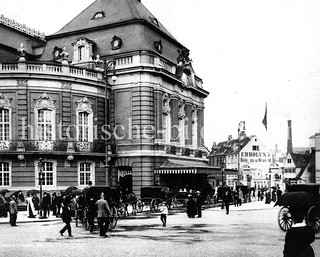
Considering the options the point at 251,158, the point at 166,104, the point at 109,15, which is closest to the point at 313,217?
the point at 166,104

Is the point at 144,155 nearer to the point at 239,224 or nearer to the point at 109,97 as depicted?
the point at 109,97

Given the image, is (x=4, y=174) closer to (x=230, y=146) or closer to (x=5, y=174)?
(x=5, y=174)

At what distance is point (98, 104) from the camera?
3688 cm

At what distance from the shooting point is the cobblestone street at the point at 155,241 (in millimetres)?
13117

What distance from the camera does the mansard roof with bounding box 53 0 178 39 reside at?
128ft

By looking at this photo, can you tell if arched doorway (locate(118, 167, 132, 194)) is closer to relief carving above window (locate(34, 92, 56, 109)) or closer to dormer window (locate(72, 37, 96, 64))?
relief carving above window (locate(34, 92, 56, 109))

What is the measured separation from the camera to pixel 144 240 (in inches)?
614

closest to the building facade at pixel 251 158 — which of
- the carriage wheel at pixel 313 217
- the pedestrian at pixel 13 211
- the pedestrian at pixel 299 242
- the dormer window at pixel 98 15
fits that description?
the dormer window at pixel 98 15

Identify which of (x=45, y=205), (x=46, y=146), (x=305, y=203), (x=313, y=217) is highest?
(x=46, y=146)

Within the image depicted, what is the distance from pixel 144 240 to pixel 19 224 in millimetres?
9349

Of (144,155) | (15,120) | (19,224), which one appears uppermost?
(15,120)

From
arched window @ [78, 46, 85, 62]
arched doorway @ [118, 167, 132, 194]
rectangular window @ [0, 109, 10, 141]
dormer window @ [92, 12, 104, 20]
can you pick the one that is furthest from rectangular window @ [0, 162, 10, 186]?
dormer window @ [92, 12, 104, 20]

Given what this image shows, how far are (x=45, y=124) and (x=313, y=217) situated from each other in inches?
857

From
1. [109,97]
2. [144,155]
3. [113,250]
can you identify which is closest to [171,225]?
[113,250]
